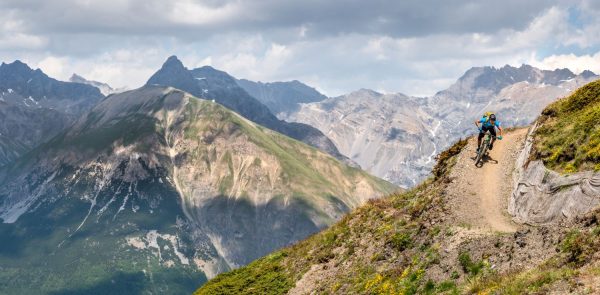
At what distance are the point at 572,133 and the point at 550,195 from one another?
225 inches

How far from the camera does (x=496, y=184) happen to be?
1505 inches

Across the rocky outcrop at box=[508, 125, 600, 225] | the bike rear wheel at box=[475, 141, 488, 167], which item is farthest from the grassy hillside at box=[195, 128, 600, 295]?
the rocky outcrop at box=[508, 125, 600, 225]

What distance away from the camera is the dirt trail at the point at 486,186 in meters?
33.3

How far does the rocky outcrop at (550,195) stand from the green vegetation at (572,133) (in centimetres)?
76

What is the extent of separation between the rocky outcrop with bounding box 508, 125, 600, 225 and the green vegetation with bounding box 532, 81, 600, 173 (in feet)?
2.50

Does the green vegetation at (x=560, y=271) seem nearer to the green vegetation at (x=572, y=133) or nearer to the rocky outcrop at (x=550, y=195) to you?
the rocky outcrop at (x=550, y=195)

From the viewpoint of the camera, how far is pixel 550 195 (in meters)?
30.9

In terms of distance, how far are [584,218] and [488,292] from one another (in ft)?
24.1

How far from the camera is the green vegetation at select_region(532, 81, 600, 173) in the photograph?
30812 mm

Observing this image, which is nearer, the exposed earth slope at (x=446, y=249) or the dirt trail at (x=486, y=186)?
the exposed earth slope at (x=446, y=249)

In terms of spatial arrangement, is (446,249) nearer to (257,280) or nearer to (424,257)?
(424,257)

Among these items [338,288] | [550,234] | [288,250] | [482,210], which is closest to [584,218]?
[550,234]

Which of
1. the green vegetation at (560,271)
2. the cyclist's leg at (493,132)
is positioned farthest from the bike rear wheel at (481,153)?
the green vegetation at (560,271)

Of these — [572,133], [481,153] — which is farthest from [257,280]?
[572,133]
